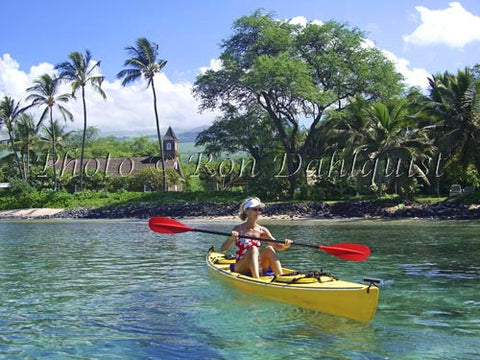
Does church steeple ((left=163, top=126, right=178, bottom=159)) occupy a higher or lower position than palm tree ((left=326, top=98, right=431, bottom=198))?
higher

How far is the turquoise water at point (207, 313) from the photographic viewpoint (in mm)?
6609

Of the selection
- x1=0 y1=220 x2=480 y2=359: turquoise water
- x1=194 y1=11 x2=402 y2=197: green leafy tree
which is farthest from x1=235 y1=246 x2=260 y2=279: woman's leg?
x1=194 y1=11 x2=402 y2=197: green leafy tree

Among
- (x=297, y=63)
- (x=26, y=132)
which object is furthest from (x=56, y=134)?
(x=297, y=63)

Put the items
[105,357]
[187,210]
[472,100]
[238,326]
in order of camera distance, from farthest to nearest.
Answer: [187,210] → [472,100] → [238,326] → [105,357]

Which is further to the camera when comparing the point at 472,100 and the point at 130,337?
the point at 472,100

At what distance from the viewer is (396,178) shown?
106 ft

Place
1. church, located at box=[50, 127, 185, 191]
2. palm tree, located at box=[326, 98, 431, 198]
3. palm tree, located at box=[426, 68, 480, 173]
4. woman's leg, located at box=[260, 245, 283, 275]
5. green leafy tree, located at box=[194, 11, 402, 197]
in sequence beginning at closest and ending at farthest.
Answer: woman's leg, located at box=[260, 245, 283, 275] < palm tree, located at box=[426, 68, 480, 173] < palm tree, located at box=[326, 98, 431, 198] < green leafy tree, located at box=[194, 11, 402, 197] < church, located at box=[50, 127, 185, 191]

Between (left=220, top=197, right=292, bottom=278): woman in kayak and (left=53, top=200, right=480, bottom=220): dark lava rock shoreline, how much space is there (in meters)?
21.9

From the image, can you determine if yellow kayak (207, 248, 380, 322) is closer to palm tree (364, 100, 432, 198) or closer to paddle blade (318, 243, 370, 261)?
paddle blade (318, 243, 370, 261)

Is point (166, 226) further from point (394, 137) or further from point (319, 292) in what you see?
point (394, 137)

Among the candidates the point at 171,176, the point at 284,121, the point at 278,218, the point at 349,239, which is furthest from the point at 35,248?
the point at 171,176

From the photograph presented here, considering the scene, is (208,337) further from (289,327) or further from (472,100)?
(472,100)

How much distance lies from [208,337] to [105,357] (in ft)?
4.58

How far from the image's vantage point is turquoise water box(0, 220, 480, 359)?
260 inches
